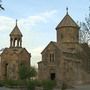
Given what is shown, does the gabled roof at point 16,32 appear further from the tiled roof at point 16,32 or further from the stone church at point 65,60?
the stone church at point 65,60

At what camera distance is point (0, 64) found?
190 feet

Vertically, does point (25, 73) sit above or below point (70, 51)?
below

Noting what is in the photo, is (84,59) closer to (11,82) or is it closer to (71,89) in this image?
→ (71,89)

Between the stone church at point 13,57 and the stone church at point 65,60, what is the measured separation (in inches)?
196

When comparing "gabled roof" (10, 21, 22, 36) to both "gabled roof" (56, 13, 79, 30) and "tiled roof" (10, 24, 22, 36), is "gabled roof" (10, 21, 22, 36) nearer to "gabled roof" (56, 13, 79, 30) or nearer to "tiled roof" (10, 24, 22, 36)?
"tiled roof" (10, 24, 22, 36)

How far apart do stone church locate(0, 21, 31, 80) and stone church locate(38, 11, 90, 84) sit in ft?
16.4

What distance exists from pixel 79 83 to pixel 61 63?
4394 mm

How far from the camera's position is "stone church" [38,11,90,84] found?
1976 inches

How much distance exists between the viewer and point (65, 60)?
1988 inches

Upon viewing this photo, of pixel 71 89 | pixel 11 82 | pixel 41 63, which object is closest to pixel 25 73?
pixel 41 63

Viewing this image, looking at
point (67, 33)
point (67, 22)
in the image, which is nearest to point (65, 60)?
point (67, 33)

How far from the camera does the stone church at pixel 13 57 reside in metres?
55.7

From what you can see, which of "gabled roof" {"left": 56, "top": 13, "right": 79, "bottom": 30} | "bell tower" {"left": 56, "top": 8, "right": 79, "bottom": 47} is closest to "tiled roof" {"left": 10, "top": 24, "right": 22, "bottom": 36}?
"gabled roof" {"left": 56, "top": 13, "right": 79, "bottom": 30}

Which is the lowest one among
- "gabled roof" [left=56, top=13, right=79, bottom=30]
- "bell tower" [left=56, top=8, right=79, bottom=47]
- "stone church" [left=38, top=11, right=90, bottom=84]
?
"stone church" [left=38, top=11, right=90, bottom=84]
